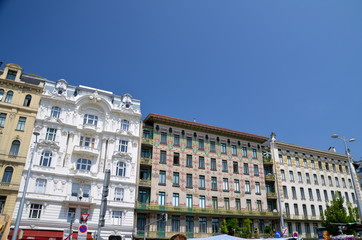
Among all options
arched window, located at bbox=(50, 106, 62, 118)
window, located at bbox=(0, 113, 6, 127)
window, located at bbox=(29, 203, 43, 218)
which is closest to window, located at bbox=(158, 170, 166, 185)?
window, located at bbox=(29, 203, 43, 218)

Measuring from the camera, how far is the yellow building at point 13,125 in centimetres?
2884

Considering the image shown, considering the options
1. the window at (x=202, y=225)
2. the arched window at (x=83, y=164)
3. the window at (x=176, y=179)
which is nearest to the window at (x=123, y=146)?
the arched window at (x=83, y=164)

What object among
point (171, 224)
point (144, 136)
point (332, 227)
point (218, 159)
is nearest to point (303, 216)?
point (332, 227)

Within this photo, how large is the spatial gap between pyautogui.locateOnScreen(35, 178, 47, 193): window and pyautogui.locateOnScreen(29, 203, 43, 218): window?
4.90 ft

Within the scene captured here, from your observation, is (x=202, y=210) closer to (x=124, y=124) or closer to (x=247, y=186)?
(x=247, y=186)

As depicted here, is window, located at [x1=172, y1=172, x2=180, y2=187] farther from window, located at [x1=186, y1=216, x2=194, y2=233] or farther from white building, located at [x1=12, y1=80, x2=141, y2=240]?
white building, located at [x1=12, y1=80, x2=141, y2=240]

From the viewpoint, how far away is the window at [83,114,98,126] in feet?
119

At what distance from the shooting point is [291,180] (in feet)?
155

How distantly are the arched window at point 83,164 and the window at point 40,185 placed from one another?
391 cm

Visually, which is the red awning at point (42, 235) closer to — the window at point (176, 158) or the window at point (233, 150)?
the window at point (176, 158)

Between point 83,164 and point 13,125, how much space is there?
337 inches

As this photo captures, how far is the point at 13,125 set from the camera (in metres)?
32.1

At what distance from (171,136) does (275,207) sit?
63.1ft

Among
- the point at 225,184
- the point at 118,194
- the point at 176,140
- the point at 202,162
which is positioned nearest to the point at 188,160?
the point at 202,162
